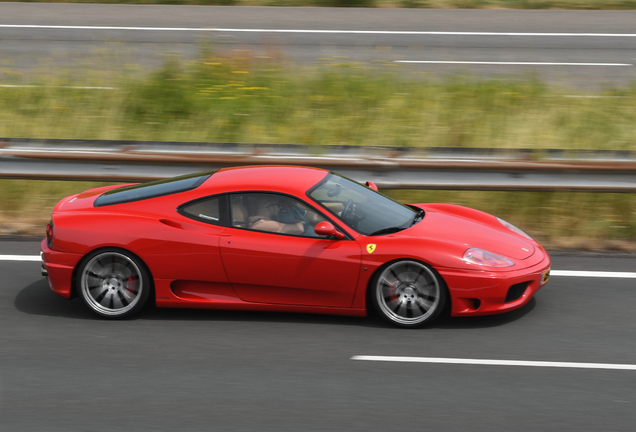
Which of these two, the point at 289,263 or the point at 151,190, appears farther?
the point at 151,190

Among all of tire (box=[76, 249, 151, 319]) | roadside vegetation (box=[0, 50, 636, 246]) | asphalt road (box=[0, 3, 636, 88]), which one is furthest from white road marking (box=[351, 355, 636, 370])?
asphalt road (box=[0, 3, 636, 88])

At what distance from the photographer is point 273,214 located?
20.4ft

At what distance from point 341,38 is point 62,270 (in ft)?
35.2

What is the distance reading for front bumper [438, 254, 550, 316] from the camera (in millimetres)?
5941

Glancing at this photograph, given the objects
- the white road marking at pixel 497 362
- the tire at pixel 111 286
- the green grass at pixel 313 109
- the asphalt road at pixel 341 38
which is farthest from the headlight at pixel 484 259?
the asphalt road at pixel 341 38

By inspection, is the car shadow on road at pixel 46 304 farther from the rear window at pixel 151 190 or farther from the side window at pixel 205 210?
the side window at pixel 205 210

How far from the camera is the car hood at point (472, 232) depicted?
20.4 ft

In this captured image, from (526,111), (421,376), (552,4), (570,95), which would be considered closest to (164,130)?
(526,111)

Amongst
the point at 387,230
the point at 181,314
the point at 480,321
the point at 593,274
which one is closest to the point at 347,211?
the point at 387,230

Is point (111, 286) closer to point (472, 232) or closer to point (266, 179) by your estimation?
point (266, 179)

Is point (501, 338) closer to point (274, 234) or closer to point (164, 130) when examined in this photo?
point (274, 234)

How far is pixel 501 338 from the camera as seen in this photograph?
5.96 meters

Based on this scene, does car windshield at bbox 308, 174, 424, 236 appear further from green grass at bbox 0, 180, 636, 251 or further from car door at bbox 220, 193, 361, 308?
green grass at bbox 0, 180, 636, 251

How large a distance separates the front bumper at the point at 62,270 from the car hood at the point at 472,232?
272 centimetres
